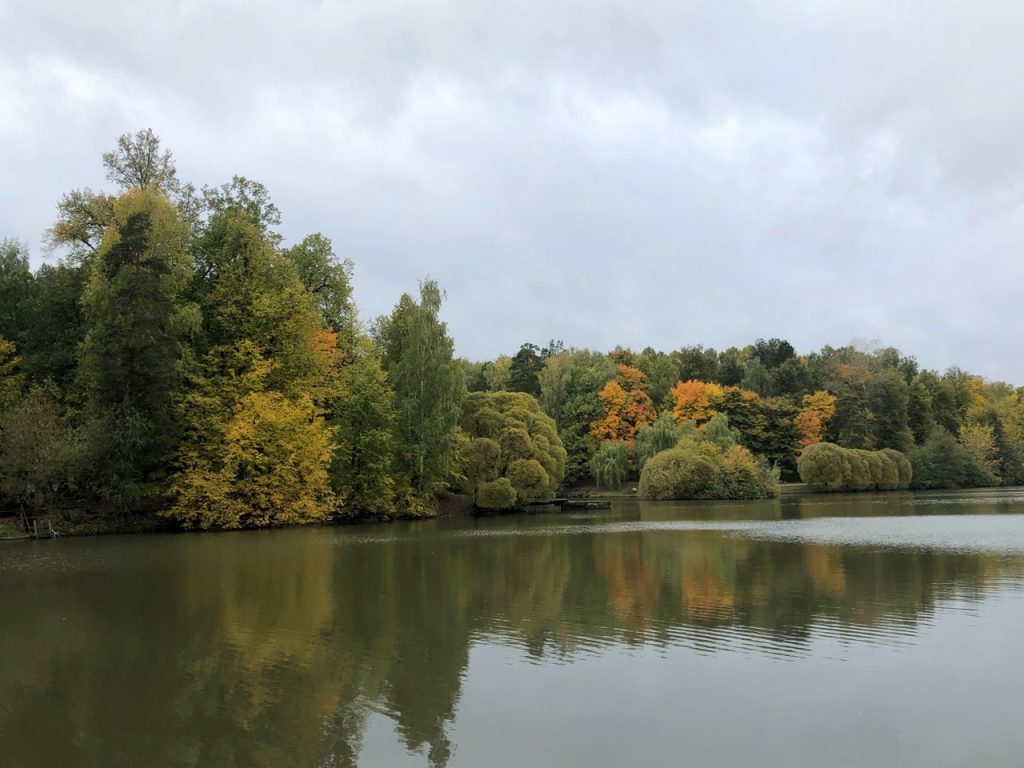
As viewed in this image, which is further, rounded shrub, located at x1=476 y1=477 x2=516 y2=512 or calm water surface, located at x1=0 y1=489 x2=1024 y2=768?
rounded shrub, located at x1=476 y1=477 x2=516 y2=512

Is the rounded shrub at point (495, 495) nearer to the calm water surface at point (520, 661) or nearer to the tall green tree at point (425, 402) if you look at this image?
the tall green tree at point (425, 402)

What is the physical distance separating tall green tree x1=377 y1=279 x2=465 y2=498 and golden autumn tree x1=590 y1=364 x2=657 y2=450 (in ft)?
88.6

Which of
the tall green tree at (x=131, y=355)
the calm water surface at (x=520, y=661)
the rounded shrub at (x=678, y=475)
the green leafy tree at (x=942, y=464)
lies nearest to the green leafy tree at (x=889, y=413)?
the green leafy tree at (x=942, y=464)

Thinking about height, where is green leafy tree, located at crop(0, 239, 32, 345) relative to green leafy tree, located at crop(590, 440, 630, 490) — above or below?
above

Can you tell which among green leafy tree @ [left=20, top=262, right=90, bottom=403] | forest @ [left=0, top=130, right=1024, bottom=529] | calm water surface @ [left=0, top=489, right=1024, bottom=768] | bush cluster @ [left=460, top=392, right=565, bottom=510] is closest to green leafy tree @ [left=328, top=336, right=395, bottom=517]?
forest @ [left=0, top=130, right=1024, bottom=529]

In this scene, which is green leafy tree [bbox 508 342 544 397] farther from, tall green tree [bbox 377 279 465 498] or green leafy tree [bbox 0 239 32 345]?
green leafy tree [bbox 0 239 32 345]

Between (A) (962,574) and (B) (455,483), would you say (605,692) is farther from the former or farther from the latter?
(B) (455,483)

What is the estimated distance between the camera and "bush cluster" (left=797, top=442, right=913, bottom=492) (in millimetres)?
62100

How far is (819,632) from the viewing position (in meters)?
11.8

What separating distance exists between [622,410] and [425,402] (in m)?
31.2

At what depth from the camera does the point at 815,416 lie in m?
72.2

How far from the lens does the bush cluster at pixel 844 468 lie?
62100 millimetres

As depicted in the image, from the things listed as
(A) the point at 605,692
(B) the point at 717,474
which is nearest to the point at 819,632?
(A) the point at 605,692

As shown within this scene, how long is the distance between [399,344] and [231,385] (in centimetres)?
1159
